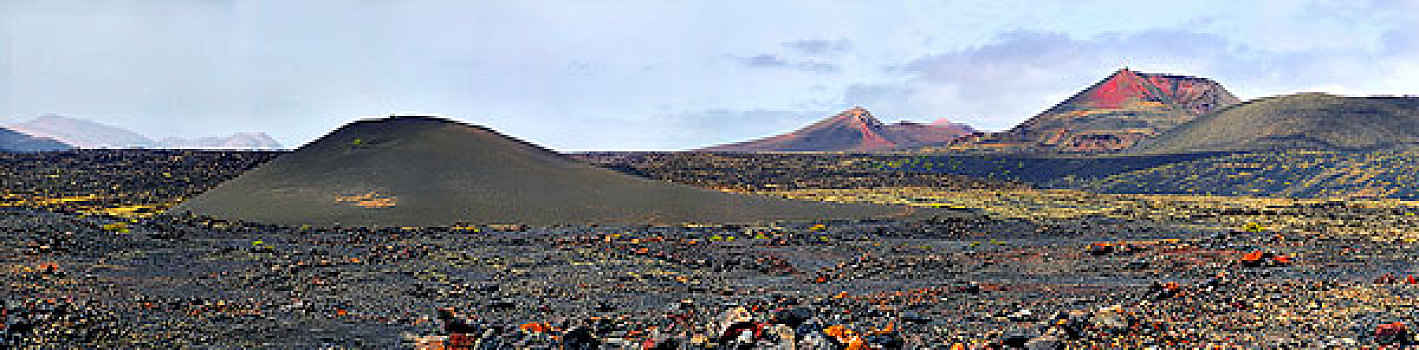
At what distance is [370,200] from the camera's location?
5469 centimetres

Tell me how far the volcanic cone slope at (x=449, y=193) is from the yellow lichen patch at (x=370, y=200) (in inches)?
2.4

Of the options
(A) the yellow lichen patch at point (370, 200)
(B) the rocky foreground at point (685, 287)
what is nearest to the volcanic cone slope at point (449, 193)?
(A) the yellow lichen patch at point (370, 200)

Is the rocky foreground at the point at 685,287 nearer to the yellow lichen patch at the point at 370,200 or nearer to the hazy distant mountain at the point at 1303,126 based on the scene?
the yellow lichen patch at the point at 370,200

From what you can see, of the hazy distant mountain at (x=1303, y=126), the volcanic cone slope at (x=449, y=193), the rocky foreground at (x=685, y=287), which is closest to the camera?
the rocky foreground at (x=685, y=287)

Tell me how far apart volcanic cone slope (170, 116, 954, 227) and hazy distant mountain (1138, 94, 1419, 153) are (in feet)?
301

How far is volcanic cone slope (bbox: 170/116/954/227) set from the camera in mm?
52219

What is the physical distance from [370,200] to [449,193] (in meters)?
4.81

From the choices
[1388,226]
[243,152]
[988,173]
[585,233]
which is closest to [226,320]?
[585,233]

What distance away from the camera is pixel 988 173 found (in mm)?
126000

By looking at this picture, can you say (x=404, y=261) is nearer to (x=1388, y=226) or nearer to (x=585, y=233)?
(x=585, y=233)

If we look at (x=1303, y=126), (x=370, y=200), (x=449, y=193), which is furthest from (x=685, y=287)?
(x=1303, y=126)

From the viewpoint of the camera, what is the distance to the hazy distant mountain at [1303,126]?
121263 millimetres

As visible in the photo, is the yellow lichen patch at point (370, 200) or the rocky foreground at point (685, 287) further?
the yellow lichen patch at point (370, 200)

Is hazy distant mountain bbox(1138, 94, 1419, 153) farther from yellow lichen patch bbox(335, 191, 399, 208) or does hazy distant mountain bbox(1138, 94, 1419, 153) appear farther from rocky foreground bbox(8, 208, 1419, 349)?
yellow lichen patch bbox(335, 191, 399, 208)
